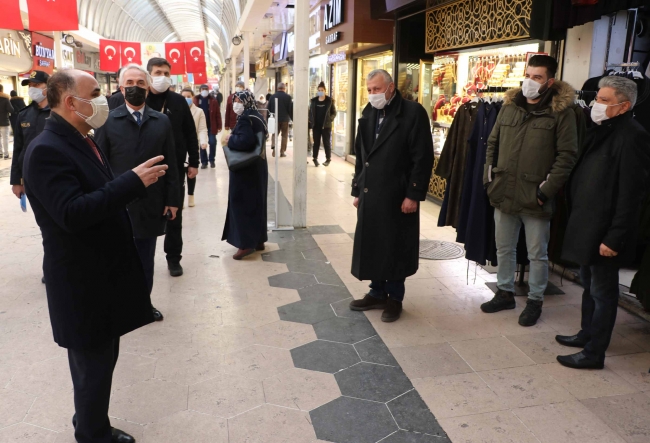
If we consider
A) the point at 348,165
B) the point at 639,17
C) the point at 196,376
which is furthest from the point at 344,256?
the point at 348,165

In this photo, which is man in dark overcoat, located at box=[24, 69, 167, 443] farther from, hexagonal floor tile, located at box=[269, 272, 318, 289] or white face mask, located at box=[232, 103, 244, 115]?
white face mask, located at box=[232, 103, 244, 115]

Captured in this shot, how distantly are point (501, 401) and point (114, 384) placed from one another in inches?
83.7

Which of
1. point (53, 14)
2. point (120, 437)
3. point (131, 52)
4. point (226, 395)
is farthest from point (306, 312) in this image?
point (131, 52)

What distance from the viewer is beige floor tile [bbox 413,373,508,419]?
2760mm

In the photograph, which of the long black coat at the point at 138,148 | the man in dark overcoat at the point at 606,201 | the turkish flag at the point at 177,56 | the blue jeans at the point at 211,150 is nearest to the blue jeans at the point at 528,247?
the man in dark overcoat at the point at 606,201

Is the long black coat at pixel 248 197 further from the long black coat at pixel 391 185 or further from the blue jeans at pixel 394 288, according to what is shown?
the blue jeans at pixel 394 288

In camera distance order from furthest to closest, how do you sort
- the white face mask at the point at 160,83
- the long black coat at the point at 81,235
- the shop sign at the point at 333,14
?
the shop sign at the point at 333,14 → the white face mask at the point at 160,83 → the long black coat at the point at 81,235

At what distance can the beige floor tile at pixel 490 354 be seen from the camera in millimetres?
3252

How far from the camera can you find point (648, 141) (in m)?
2.95

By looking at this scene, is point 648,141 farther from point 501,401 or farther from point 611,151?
point 501,401

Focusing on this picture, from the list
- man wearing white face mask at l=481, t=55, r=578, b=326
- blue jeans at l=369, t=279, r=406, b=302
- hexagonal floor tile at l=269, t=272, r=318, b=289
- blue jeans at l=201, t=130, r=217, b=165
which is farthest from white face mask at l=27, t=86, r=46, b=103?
blue jeans at l=201, t=130, r=217, b=165

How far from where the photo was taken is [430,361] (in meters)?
3.28

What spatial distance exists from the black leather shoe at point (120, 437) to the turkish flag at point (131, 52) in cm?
1358

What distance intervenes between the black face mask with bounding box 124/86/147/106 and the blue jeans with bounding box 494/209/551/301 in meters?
2.67
